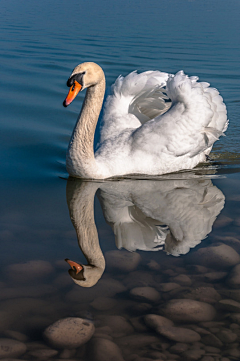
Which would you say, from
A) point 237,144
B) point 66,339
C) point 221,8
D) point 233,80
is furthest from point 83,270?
point 221,8

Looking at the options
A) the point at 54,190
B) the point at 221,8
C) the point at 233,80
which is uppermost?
the point at 221,8

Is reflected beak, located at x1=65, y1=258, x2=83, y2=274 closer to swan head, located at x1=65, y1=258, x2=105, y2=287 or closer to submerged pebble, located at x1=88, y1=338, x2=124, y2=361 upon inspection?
swan head, located at x1=65, y1=258, x2=105, y2=287

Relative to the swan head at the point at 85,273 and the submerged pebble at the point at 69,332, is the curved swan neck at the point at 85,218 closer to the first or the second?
the swan head at the point at 85,273

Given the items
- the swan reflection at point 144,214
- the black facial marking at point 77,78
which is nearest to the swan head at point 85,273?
the swan reflection at point 144,214

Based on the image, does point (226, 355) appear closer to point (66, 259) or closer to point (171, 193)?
point (66, 259)

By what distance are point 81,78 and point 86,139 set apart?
84 centimetres

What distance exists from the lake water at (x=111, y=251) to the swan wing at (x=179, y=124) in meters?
0.47

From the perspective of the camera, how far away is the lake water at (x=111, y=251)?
10.3 ft

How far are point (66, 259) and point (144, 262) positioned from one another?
0.72 metres

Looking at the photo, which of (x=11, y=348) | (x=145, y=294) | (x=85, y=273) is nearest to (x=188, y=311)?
(x=145, y=294)

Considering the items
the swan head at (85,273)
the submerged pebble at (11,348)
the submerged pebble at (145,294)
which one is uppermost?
the submerged pebble at (145,294)

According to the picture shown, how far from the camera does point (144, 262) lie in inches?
160

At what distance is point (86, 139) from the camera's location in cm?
578

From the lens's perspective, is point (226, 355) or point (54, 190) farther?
point (54, 190)
